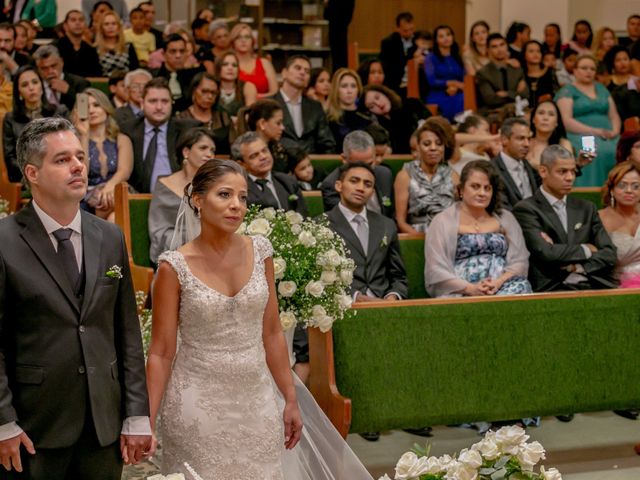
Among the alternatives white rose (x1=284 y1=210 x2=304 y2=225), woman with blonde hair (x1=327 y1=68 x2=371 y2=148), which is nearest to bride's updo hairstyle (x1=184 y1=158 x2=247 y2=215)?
white rose (x1=284 y1=210 x2=304 y2=225)

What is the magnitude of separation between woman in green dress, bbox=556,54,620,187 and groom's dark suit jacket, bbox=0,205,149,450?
630 cm

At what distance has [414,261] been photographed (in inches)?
232

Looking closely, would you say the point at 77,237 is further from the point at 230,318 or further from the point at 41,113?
the point at 41,113

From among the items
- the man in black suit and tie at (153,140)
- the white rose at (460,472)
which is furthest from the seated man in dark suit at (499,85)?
the white rose at (460,472)

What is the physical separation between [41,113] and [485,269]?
3.46 meters

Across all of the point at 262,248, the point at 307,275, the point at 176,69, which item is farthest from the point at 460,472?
the point at 176,69

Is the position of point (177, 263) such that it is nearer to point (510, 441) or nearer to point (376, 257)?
point (510, 441)

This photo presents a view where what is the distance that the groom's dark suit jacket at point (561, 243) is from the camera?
5.73 m

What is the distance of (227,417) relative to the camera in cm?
341

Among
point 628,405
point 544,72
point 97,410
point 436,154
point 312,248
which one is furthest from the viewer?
point 544,72

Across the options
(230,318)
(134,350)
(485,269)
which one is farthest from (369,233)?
(134,350)

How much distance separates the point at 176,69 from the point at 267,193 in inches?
119

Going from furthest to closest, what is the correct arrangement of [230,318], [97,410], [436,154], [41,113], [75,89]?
1. [75,89]
2. [41,113]
3. [436,154]
4. [230,318]
5. [97,410]

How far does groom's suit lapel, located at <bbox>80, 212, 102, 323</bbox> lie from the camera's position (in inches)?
108
